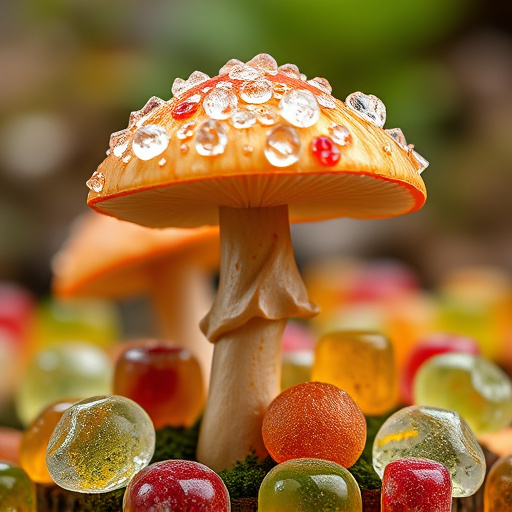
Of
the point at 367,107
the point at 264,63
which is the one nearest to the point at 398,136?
the point at 367,107

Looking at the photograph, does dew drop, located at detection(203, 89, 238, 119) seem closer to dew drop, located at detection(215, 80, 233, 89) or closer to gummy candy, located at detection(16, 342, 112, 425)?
dew drop, located at detection(215, 80, 233, 89)

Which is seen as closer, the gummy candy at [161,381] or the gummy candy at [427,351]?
Result: the gummy candy at [161,381]

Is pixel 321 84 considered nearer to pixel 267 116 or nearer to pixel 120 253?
pixel 267 116

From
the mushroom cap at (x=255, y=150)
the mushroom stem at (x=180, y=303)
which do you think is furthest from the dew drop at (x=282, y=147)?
the mushroom stem at (x=180, y=303)

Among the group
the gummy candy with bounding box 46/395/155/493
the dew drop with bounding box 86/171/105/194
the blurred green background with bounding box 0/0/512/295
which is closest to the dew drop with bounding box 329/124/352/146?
the dew drop with bounding box 86/171/105/194

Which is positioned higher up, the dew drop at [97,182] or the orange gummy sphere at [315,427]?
the dew drop at [97,182]

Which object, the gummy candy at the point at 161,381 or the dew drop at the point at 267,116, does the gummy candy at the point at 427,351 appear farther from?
the dew drop at the point at 267,116
